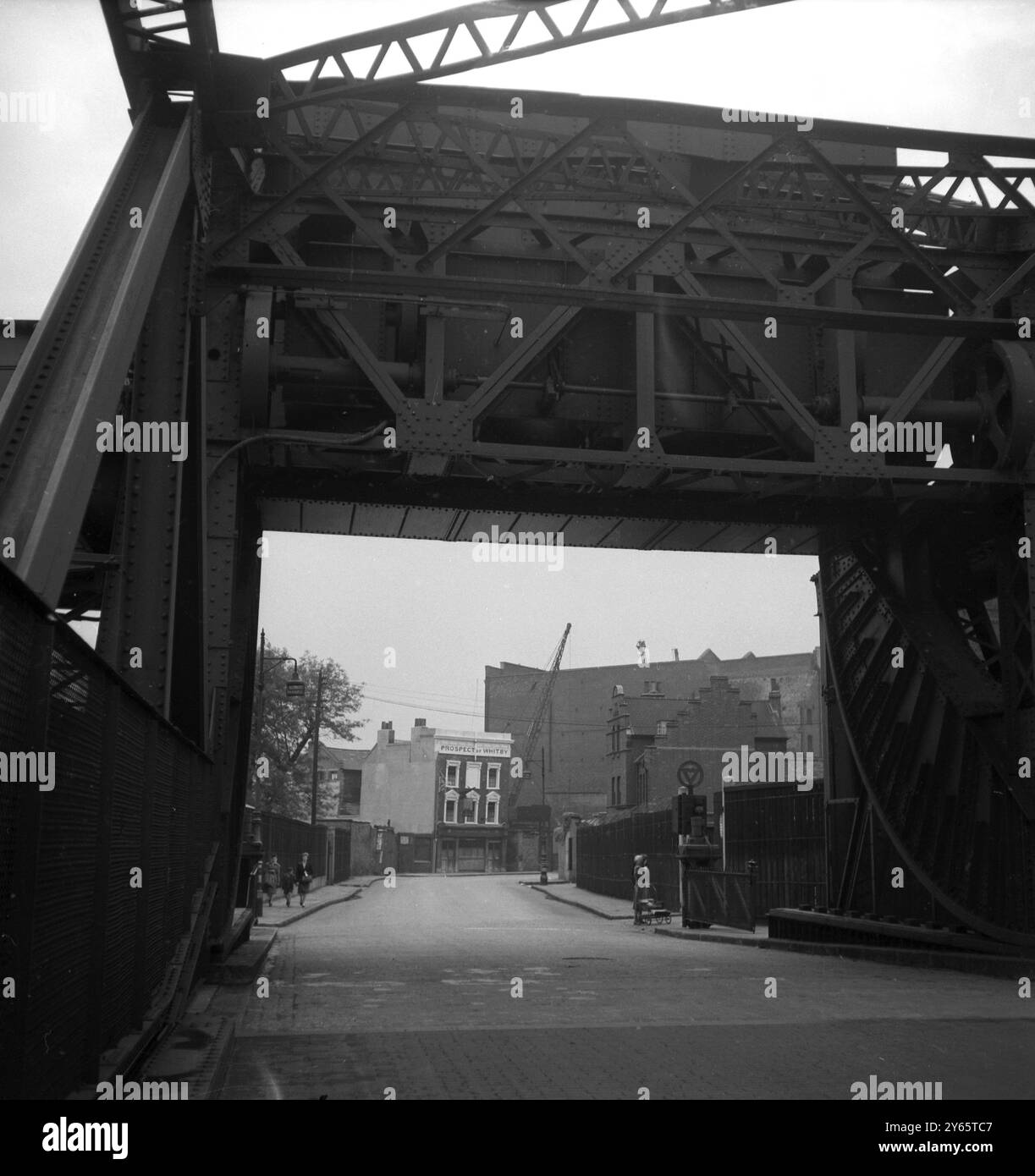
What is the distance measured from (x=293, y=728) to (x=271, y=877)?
85.6 ft

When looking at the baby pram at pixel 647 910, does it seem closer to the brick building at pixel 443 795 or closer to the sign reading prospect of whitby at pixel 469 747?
the brick building at pixel 443 795

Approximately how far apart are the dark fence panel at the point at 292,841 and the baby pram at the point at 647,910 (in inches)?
386

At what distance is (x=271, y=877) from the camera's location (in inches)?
1703

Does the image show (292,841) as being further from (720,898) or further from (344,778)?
(344,778)

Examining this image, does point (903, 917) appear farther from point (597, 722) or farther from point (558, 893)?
point (597, 722)

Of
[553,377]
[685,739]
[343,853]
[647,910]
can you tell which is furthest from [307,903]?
[685,739]

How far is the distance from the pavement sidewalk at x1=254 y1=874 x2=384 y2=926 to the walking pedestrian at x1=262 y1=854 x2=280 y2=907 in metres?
0.39

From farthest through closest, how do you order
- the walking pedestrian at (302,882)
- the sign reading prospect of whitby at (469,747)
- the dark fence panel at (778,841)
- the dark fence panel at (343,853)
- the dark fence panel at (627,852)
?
the sign reading prospect of whitby at (469,747), the dark fence panel at (343,853), the dark fence panel at (627,852), the walking pedestrian at (302,882), the dark fence panel at (778,841)

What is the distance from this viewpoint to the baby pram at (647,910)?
33312mm

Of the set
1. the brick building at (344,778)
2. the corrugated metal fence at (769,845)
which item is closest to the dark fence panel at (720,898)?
the corrugated metal fence at (769,845)

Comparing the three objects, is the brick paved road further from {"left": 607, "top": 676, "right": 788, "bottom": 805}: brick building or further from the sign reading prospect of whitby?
the sign reading prospect of whitby

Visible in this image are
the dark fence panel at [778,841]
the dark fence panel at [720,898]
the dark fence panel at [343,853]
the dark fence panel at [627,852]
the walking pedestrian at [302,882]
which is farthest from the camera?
the dark fence panel at [343,853]

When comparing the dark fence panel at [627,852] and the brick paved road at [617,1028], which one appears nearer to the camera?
the brick paved road at [617,1028]
